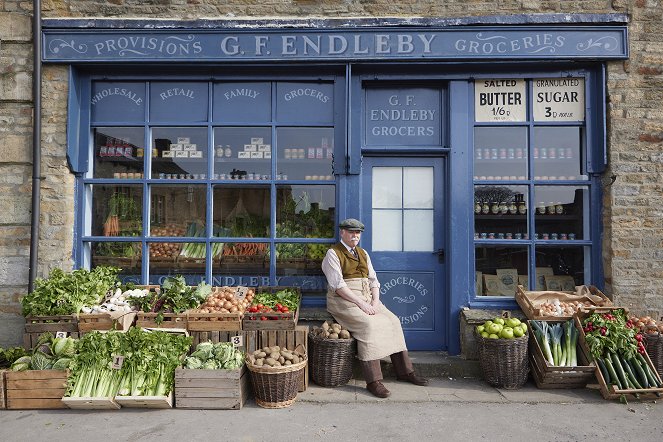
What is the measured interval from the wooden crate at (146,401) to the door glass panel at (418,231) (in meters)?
3.44

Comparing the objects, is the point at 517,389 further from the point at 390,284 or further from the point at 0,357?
the point at 0,357

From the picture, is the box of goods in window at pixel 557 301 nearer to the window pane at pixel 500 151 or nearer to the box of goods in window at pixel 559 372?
the box of goods in window at pixel 559 372

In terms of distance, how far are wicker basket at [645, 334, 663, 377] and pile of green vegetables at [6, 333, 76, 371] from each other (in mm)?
6324

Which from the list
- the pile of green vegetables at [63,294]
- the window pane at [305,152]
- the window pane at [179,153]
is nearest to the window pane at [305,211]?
the window pane at [305,152]

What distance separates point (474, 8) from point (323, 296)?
430 centimetres

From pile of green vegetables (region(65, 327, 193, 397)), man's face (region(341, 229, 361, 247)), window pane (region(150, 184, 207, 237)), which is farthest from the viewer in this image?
window pane (region(150, 184, 207, 237))

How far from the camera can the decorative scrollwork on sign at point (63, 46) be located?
6.33m

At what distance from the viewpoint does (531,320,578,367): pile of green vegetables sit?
5305mm

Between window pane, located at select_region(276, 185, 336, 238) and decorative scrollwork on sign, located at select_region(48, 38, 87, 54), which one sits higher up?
decorative scrollwork on sign, located at select_region(48, 38, 87, 54)

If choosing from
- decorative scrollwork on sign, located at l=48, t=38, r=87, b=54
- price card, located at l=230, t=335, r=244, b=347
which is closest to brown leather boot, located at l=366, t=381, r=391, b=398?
price card, located at l=230, t=335, r=244, b=347

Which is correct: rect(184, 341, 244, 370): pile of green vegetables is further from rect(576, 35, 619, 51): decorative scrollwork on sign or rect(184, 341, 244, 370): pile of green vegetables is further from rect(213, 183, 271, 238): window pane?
rect(576, 35, 619, 51): decorative scrollwork on sign

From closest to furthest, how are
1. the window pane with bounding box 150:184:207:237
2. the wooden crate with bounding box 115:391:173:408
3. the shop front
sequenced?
the wooden crate with bounding box 115:391:173:408
the shop front
the window pane with bounding box 150:184:207:237

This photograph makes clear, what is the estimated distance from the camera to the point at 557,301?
592 centimetres

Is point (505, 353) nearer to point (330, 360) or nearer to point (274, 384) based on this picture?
point (330, 360)
